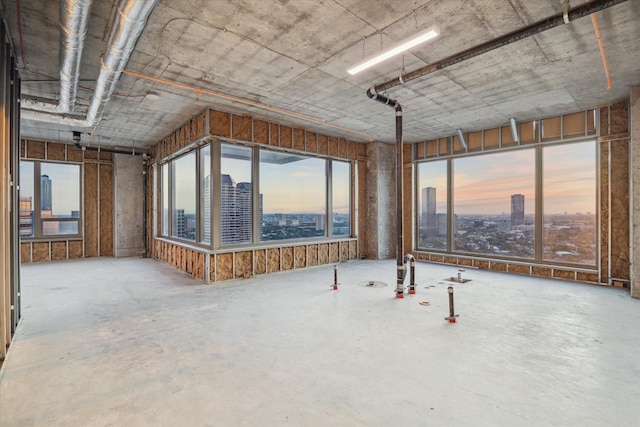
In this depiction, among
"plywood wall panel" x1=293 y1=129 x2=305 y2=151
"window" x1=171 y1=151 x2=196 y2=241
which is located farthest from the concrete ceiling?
"window" x1=171 y1=151 x2=196 y2=241

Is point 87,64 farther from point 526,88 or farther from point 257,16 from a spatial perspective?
point 526,88

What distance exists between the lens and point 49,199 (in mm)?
10242

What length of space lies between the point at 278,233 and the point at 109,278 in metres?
4.30

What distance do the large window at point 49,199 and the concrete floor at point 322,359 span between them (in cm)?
538

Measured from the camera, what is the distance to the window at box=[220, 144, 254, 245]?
739cm

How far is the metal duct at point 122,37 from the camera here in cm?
294

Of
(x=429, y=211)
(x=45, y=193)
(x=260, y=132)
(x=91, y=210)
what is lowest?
(x=429, y=211)

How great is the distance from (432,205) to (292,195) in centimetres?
466

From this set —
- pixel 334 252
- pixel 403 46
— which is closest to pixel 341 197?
pixel 334 252

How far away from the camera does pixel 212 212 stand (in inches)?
279

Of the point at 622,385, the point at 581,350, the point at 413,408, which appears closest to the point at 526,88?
the point at 581,350

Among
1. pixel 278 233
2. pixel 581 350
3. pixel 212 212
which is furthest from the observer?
pixel 278 233

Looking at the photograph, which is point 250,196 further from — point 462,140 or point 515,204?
point 515,204

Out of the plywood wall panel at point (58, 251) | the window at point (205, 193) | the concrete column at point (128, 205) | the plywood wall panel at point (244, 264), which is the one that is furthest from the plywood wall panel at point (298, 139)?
the plywood wall panel at point (58, 251)
